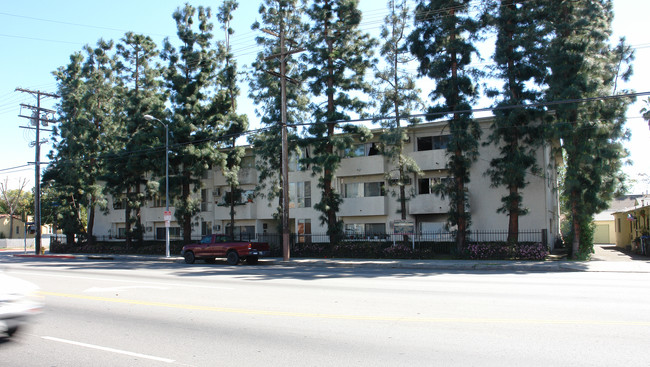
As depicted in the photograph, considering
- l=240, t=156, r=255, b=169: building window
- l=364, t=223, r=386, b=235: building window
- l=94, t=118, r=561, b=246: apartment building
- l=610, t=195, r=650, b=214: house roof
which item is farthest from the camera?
l=240, t=156, r=255, b=169: building window

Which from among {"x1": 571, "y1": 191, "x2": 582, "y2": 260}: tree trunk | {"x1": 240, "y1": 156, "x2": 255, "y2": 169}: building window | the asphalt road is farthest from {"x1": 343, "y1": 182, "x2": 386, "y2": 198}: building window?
the asphalt road

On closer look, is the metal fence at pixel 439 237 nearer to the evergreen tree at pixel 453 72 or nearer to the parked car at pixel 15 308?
the evergreen tree at pixel 453 72

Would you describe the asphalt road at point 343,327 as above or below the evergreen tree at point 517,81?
below

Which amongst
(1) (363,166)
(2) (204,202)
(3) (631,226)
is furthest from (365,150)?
(3) (631,226)

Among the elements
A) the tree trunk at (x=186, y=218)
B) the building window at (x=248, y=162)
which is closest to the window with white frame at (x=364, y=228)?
the building window at (x=248, y=162)

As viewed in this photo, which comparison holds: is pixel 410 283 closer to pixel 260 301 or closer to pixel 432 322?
pixel 260 301

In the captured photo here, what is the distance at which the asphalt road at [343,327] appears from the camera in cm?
613

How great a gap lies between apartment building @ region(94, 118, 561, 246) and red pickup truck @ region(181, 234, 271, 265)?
6988 millimetres

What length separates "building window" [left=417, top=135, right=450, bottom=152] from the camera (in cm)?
3195

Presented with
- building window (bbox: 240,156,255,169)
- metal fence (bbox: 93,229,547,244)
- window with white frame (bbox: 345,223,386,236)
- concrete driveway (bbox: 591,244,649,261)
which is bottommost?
concrete driveway (bbox: 591,244,649,261)

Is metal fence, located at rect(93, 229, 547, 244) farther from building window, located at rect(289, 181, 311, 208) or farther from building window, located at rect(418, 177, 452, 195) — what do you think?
building window, located at rect(289, 181, 311, 208)

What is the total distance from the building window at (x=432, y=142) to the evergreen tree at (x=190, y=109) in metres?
14.6

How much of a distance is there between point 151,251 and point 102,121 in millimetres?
14211

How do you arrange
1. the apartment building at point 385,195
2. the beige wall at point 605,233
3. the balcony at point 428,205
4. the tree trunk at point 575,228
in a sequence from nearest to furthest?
1. the tree trunk at point 575,228
2. the apartment building at point 385,195
3. the balcony at point 428,205
4. the beige wall at point 605,233
